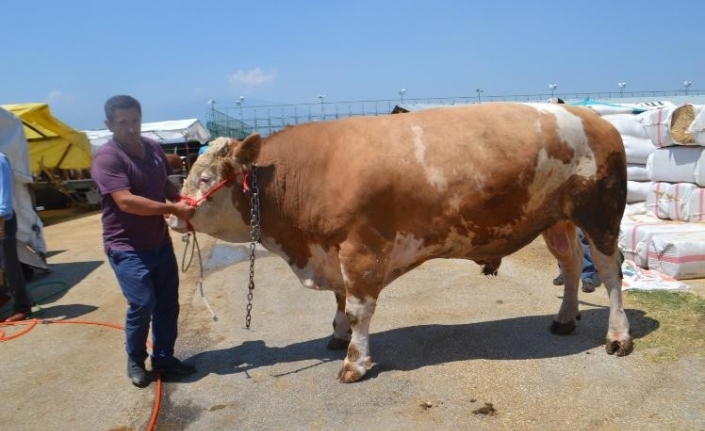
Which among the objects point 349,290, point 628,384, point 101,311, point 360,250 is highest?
point 360,250

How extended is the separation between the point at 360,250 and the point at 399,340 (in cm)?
129

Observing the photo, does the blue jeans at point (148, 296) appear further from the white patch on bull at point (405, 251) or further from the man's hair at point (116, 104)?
the white patch on bull at point (405, 251)

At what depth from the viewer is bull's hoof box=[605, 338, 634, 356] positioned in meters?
4.50

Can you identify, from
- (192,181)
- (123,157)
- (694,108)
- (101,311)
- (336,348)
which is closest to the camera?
(123,157)

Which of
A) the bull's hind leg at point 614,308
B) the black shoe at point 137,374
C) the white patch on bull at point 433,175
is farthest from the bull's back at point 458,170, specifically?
the black shoe at point 137,374

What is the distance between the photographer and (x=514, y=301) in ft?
20.4

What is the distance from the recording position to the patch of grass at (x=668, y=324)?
14.8 feet

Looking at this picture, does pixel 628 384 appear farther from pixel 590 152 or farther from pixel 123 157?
pixel 123 157

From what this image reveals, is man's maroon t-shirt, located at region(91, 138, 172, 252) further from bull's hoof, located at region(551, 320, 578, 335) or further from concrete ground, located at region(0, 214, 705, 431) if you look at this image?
bull's hoof, located at region(551, 320, 578, 335)

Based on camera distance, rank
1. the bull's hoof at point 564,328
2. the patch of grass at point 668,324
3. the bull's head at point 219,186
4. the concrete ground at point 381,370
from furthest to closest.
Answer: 1. the bull's hoof at point 564,328
2. the bull's head at point 219,186
3. the patch of grass at point 668,324
4. the concrete ground at point 381,370

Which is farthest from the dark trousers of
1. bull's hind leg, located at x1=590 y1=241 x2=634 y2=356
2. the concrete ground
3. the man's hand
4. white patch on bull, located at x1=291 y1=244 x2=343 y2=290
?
bull's hind leg, located at x1=590 y1=241 x2=634 y2=356

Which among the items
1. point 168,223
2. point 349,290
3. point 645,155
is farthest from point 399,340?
point 645,155

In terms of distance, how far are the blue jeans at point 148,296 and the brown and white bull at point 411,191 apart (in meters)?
0.48

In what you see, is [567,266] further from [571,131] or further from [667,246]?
[667,246]
